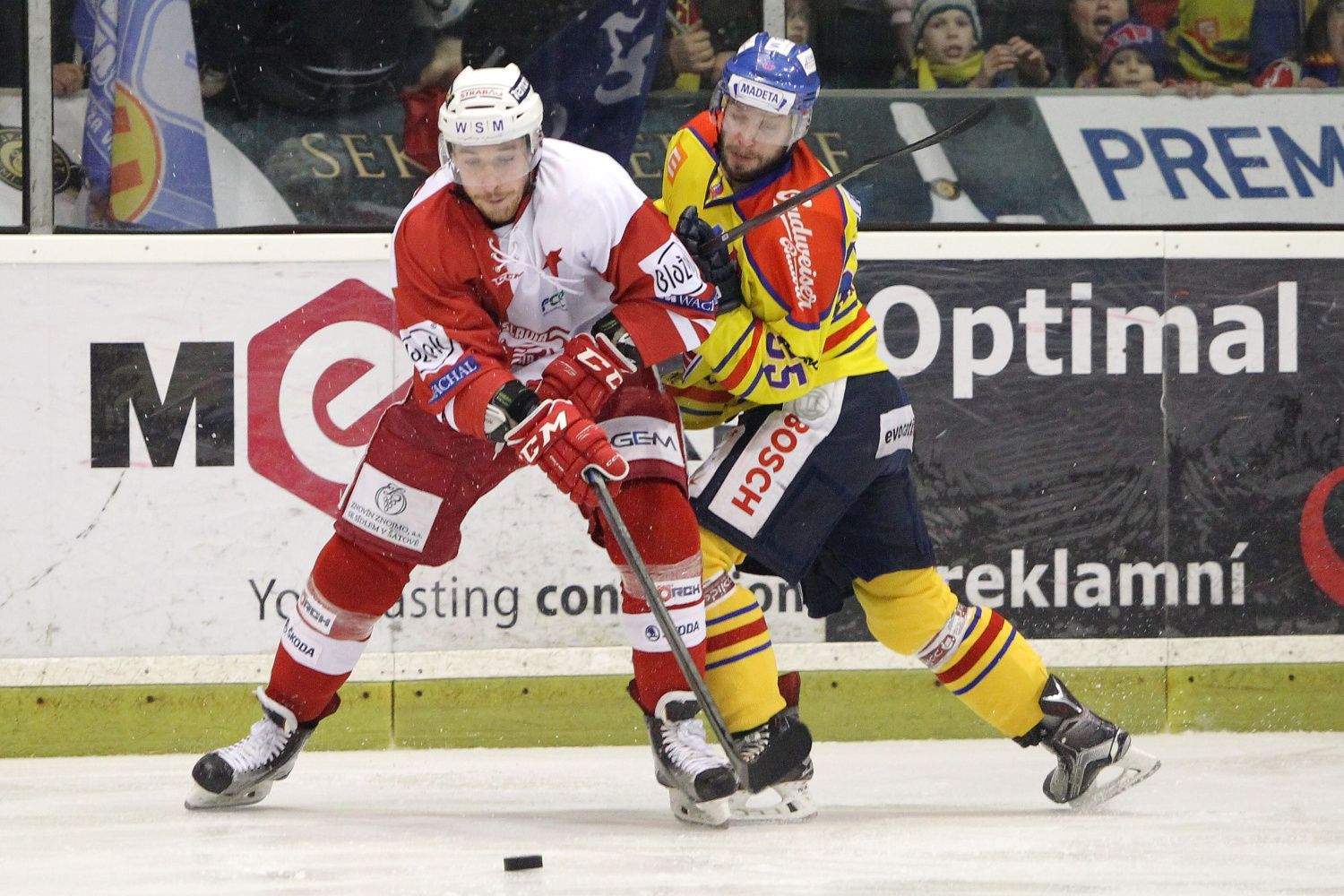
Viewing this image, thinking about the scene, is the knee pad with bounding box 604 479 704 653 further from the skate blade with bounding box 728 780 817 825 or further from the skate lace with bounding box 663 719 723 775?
the skate blade with bounding box 728 780 817 825

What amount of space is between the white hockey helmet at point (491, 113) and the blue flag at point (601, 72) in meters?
1.47

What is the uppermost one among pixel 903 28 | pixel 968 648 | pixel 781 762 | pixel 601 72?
pixel 903 28

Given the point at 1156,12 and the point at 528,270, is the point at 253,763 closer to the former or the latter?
the point at 528,270

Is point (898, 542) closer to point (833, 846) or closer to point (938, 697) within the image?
point (833, 846)

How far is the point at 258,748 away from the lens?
3275 mm

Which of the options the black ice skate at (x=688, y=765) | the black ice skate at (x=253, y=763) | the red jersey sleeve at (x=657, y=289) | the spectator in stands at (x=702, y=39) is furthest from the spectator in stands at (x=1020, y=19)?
the black ice skate at (x=253, y=763)

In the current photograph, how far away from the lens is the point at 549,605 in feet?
14.0

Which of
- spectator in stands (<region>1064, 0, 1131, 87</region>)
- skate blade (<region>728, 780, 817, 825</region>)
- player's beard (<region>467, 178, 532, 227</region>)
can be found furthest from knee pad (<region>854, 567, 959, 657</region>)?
spectator in stands (<region>1064, 0, 1131, 87</region>)

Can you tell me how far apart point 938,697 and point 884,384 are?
117 cm

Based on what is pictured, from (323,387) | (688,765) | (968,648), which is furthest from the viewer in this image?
(323,387)

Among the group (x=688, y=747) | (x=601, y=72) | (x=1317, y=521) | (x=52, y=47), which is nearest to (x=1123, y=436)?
(x=1317, y=521)

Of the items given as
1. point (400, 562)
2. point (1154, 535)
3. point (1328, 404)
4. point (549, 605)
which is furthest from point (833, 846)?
point (1328, 404)

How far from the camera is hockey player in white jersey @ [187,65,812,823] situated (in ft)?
9.87

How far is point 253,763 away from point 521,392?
32.2 inches
